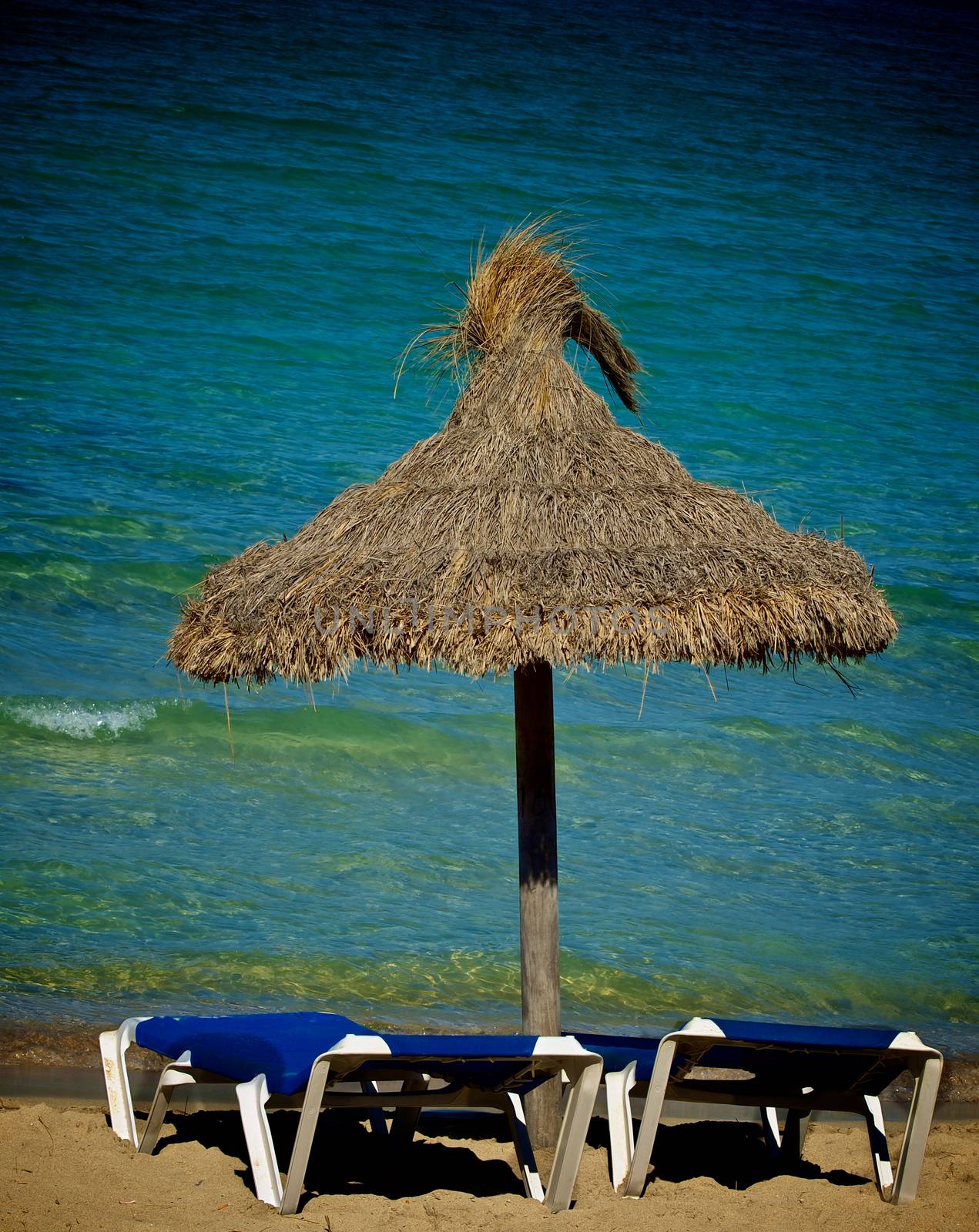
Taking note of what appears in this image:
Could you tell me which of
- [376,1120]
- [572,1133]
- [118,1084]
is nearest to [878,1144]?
[572,1133]

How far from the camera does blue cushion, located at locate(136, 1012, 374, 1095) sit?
3.30m

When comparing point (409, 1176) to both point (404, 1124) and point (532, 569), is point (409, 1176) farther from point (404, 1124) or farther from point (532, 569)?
point (532, 569)

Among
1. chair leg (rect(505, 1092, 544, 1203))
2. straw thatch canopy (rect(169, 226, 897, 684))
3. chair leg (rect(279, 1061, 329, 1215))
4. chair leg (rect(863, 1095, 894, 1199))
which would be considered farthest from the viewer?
chair leg (rect(863, 1095, 894, 1199))

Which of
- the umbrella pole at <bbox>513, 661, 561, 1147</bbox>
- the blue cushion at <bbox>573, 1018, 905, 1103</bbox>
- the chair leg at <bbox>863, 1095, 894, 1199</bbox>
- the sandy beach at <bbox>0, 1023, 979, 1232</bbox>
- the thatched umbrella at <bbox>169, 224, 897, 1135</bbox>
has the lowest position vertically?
the sandy beach at <bbox>0, 1023, 979, 1232</bbox>

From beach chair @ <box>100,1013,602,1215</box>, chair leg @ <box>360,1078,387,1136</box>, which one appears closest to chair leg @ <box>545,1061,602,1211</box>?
beach chair @ <box>100,1013,602,1215</box>

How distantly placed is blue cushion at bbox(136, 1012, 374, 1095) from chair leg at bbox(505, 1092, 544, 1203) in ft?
1.56

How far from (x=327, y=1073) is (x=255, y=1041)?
37 centimetres

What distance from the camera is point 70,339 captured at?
613 inches

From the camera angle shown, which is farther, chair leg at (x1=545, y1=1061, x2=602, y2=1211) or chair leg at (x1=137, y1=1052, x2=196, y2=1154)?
chair leg at (x1=137, y1=1052, x2=196, y2=1154)

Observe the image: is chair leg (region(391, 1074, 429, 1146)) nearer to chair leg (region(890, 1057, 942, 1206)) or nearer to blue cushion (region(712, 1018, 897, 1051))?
blue cushion (region(712, 1018, 897, 1051))

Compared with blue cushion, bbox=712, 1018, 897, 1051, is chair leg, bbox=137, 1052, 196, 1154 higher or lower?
lower

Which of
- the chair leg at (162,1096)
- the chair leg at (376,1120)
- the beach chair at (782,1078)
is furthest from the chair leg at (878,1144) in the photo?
the chair leg at (162,1096)

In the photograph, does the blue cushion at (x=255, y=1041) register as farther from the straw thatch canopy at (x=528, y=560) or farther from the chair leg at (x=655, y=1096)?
the straw thatch canopy at (x=528, y=560)

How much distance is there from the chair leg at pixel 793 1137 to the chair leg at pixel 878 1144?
0.26 metres
